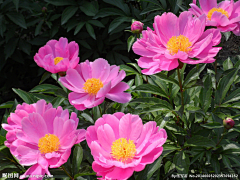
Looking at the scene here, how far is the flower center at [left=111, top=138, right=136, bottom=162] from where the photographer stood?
867 millimetres

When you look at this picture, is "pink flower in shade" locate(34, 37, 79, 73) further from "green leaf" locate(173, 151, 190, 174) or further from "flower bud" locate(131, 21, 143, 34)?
"green leaf" locate(173, 151, 190, 174)

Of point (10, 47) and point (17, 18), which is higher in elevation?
point (17, 18)

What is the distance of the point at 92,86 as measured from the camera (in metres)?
1.05

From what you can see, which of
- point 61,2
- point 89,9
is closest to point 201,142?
point 89,9

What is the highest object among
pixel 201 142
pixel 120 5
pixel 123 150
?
Answer: pixel 120 5

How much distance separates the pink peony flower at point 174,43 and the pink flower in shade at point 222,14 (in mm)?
103

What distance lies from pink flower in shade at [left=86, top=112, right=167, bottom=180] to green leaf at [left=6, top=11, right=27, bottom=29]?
5.13 ft

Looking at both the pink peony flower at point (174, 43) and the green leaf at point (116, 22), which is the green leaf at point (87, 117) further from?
the green leaf at point (116, 22)

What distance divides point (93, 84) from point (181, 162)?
0.52 m

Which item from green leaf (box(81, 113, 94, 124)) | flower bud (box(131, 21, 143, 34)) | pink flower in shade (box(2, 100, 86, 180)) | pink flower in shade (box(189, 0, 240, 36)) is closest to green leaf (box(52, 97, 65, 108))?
green leaf (box(81, 113, 94, 124))

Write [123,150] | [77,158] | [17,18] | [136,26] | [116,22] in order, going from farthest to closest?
1. [17,18]
2. [116,22]
3. [136,26]
4. [77,158]
5. [123,150]

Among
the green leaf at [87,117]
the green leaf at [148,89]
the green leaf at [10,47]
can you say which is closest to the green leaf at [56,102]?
the green leaf at [87,117]

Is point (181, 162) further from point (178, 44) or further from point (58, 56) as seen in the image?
point (58, 56)

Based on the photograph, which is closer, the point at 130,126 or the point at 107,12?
the point at 130,126
